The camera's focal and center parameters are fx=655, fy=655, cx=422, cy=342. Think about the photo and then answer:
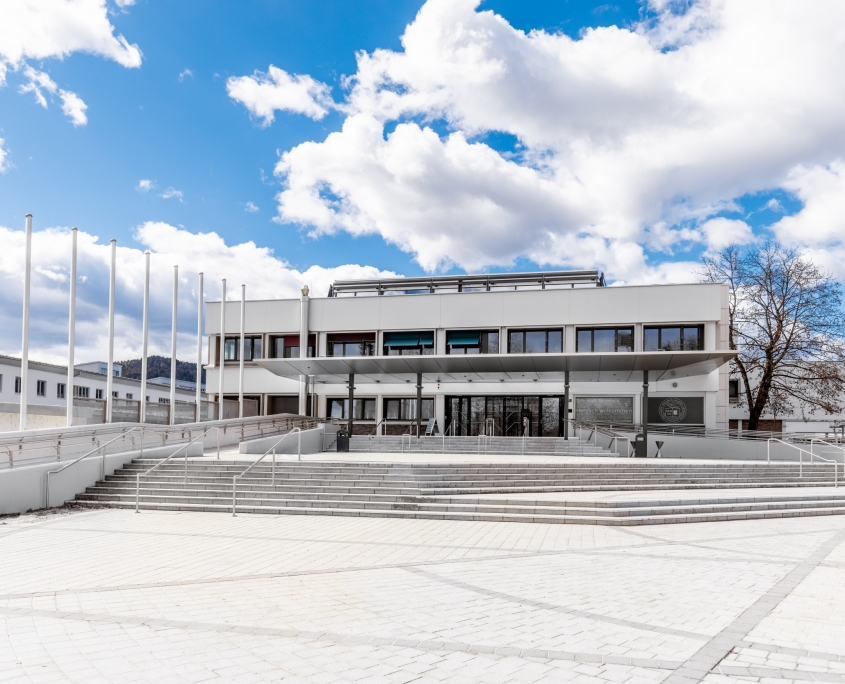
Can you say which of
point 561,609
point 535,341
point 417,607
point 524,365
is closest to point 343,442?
point 524,365

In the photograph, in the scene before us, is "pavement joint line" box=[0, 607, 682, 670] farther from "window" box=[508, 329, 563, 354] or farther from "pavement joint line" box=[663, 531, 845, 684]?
"window" box=[508, 329, 563, 354]

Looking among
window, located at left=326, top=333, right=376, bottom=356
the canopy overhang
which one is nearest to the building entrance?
the canopy overhang

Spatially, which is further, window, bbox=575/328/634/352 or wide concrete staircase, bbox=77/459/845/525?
window, bbox=575/328/634/352

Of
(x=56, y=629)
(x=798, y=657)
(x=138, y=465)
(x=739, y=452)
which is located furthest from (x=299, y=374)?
(x=798, y=657)

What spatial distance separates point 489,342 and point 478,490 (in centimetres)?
1945

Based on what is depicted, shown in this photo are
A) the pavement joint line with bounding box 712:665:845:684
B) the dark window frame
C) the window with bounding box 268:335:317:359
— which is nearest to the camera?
the pavement joint line with bounding box 712:665:845:684

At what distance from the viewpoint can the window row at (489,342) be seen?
106ft

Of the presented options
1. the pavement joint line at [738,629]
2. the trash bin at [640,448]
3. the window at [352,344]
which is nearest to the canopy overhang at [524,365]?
the trash bin at [640,448]

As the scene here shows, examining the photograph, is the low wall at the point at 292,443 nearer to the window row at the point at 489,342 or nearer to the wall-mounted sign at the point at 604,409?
the window row at the point at 489,342

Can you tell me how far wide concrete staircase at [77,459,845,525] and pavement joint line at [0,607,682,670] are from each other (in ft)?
26.1

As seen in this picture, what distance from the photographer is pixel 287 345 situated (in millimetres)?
36938

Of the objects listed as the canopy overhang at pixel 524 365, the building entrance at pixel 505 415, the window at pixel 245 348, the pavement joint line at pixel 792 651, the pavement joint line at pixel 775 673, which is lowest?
the pavement joint line at pixel 792 651

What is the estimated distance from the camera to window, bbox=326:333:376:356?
118ft

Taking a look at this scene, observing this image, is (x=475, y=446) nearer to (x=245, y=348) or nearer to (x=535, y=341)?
(x=535, y=341)
